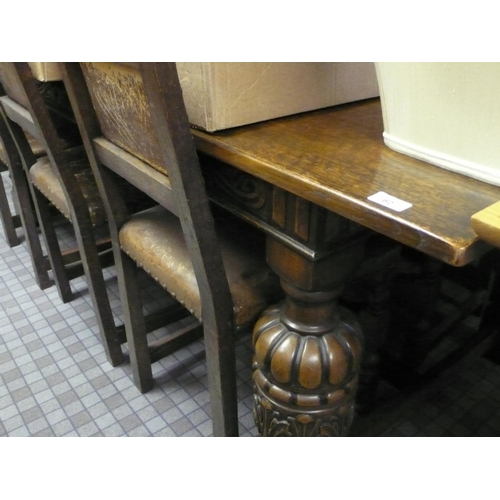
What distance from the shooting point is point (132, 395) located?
119 centimetres

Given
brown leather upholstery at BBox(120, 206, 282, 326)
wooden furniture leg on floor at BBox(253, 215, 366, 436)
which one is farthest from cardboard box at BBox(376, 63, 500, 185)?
brown leather upholstery at BBox(120, 206, 282, 326)

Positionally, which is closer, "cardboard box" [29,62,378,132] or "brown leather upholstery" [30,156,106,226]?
"cardboard box" [29,62,378,132]

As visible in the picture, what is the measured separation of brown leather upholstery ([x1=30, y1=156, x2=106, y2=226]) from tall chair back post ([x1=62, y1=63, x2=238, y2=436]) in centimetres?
19

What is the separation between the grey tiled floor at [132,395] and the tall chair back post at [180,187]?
301 mm

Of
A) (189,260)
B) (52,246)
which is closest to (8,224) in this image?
(52,246)

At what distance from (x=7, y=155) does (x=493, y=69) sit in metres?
1.38

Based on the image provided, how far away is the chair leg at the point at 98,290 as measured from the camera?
1.10m

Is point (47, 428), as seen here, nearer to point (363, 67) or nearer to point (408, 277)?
point (408, 277)

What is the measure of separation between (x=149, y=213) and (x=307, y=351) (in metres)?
0.46

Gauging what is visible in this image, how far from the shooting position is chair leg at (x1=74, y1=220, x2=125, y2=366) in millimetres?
1102

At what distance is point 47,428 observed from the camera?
1.10m

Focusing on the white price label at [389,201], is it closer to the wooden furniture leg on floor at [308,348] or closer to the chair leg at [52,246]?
the wooden furniture leg on floor at [308,348]

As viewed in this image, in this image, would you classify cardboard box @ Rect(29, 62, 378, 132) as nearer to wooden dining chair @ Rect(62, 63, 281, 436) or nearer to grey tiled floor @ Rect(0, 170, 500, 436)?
wooden dining chair @ Rect(62, 63, 281, 436)
